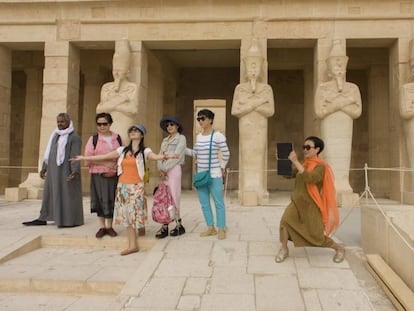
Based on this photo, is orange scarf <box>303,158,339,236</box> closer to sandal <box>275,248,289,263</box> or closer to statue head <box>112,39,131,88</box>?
sandal <box>275,248,289,263</box>

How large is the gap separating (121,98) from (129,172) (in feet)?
17.0

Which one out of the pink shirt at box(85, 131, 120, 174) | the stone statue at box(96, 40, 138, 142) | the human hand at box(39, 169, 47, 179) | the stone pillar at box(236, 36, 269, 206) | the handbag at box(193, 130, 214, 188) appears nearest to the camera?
the handbag at box(193, 130, 214, 188)

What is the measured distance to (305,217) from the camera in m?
3.62

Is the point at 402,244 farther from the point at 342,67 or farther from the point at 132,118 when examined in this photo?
the point at 132,118

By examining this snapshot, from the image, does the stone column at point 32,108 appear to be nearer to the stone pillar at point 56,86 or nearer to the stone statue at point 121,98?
the stone pillar at point 56,86

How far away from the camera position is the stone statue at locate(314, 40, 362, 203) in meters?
8.48

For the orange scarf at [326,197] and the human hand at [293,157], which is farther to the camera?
the orange scarf at [326,197]

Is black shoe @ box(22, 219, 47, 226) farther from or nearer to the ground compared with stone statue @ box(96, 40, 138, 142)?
nearer to the ground

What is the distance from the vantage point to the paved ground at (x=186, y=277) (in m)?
2.99

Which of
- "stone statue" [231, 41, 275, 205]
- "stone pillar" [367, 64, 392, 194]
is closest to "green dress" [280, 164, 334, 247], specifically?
"stone statue" [231, 41, 275, 205]

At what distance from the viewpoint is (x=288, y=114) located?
13812 millimetres

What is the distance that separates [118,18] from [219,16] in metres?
2.73

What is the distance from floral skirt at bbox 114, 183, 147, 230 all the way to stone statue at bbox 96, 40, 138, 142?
4.89 metres

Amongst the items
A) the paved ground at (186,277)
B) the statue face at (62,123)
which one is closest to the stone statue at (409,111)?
the paved ground at (186,277)
